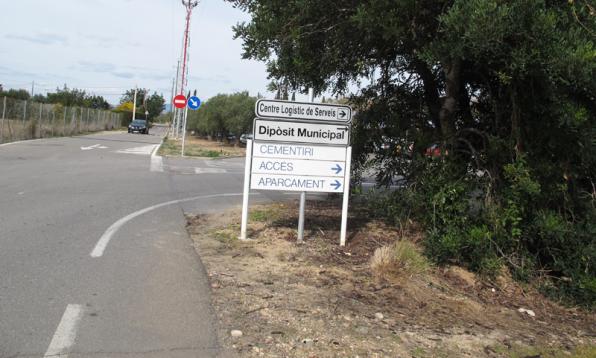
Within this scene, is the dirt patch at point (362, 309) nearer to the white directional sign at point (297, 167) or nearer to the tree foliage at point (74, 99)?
the white directional sign at point (297, 167)

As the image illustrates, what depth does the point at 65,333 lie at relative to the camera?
14.2 ft

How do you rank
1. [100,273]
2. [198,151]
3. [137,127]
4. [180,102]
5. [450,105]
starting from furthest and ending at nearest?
[137,127]
[198,151]
[180,102]
[450,105]
[100,273]

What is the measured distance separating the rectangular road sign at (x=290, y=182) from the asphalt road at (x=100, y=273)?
1.31 metres

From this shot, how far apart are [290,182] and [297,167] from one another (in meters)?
0.23

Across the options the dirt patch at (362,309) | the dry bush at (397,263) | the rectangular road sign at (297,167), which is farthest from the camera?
the rectangular road sign at (297,167)

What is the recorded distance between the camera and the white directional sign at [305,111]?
777cm

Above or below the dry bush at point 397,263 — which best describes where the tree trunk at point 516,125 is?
above

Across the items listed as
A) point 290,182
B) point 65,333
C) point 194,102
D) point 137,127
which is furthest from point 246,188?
point 137,127

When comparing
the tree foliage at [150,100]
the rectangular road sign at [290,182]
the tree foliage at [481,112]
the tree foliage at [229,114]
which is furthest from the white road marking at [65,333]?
the tree foliage at [150,100]

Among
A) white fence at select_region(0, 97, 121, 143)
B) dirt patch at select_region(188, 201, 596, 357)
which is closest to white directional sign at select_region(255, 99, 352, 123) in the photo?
dirt patch at select_region(188, 201, 596, 357)

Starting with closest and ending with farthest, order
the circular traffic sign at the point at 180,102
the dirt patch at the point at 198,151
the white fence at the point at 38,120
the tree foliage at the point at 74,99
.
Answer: the white fence at the point at 38,120, the dirt patch at the point at 198,151, the circular traffic sign at the point at 180,102, the tree foliage at the point at 74,99

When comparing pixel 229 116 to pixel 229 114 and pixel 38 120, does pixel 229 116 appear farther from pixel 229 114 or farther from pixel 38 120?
pixel 38 120

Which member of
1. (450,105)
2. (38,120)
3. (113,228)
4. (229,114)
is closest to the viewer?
(450,105)

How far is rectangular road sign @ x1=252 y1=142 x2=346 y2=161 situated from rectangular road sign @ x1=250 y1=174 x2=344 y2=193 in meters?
0.28
